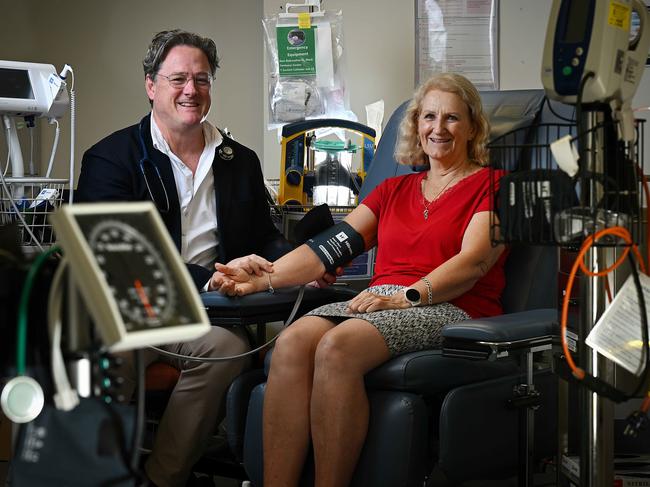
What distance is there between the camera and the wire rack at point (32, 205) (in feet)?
7.59

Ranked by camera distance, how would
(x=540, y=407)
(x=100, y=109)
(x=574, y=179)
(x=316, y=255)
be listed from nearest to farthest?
(x=574, y=179) → (x=540, y=407) → (x=316, y=255) → (x=100, y=109)

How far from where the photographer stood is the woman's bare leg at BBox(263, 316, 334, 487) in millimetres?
2084

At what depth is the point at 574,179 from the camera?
1438 millimetres

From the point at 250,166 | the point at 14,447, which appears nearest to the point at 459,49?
the point at 250,166

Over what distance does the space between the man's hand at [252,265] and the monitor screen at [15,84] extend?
0.78m

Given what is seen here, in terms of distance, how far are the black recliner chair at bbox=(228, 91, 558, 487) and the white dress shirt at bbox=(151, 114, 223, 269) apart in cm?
48

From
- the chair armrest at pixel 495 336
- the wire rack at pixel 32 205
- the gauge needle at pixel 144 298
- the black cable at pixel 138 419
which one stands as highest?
the gauge needle at pixel 144 298

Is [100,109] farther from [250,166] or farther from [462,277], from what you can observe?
[462,277]

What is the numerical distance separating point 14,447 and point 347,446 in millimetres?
1187

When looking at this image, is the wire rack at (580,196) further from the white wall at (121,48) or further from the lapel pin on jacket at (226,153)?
the white wall at (121,48)

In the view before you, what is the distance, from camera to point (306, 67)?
3396 mm

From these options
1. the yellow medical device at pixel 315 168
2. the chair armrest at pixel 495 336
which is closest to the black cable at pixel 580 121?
the chair armrest at pixel 495 336

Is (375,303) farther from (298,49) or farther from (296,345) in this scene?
(298,49)

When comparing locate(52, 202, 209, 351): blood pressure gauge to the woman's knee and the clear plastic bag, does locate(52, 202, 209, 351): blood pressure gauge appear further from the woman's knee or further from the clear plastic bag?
the clear plastic bag
